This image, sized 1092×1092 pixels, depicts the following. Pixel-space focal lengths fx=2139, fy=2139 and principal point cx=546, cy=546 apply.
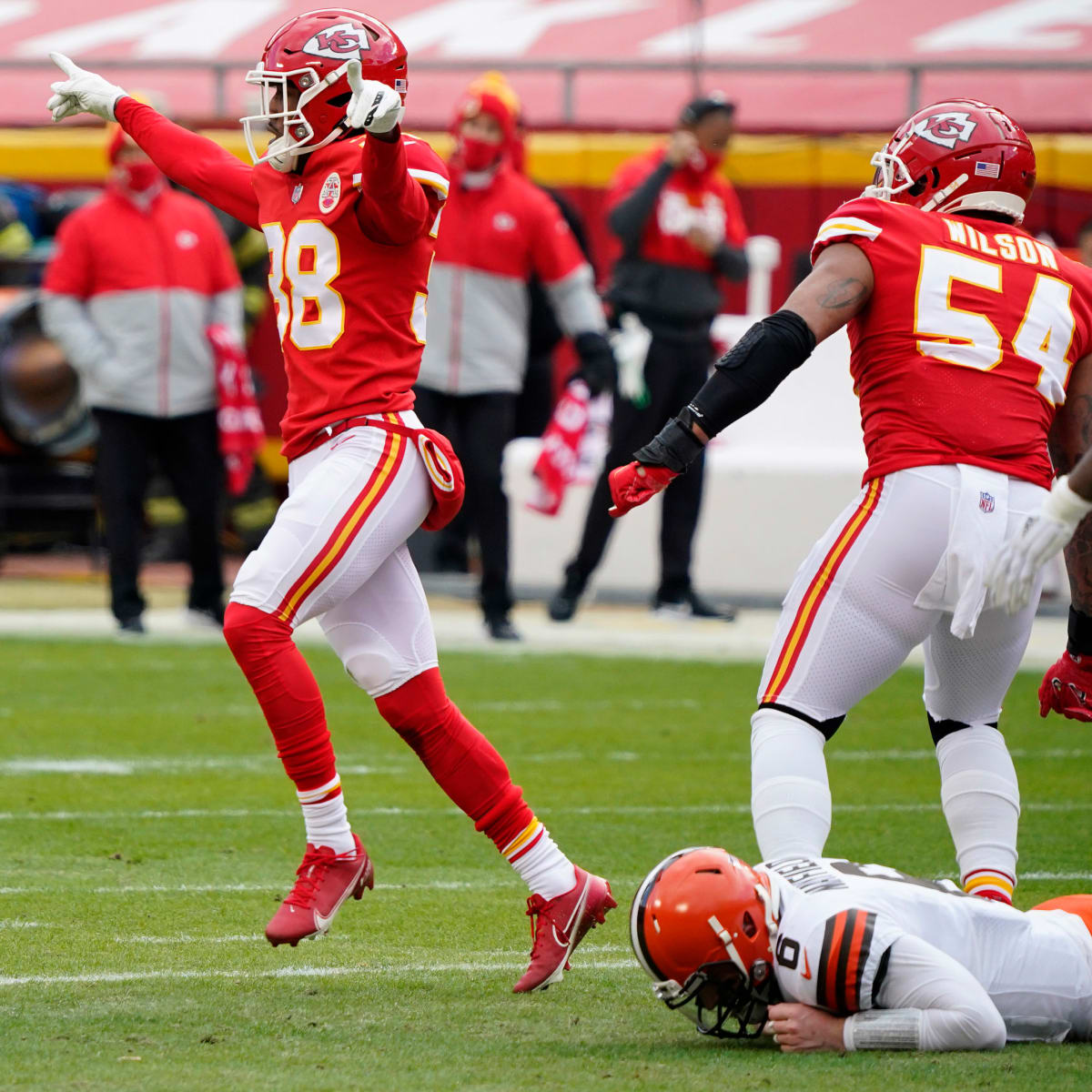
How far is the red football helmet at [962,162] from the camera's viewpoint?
4336 mm

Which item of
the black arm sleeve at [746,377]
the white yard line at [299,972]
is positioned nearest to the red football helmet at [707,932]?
the white yard line at [299,972]

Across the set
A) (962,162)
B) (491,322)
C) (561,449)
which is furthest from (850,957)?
(561,449)

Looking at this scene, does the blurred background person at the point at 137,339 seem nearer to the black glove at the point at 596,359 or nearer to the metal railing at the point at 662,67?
the black glove at the point at 596,359

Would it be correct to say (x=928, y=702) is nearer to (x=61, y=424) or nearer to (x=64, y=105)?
(x=64, y=105)

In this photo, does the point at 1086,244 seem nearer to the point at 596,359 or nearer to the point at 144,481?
the point at 596,359

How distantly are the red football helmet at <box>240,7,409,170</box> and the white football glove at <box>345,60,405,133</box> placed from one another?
372mm

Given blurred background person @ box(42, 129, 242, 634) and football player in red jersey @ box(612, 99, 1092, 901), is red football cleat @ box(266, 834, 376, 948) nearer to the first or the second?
football player in red jersey @ box(612, 99, 1092, 901)

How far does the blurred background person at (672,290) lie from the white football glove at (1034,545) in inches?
236

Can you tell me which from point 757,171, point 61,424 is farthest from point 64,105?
point 757,171

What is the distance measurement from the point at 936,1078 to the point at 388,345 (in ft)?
6.22

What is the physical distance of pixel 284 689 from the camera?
4.18 meters

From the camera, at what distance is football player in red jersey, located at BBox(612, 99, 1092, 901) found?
4.04 meters

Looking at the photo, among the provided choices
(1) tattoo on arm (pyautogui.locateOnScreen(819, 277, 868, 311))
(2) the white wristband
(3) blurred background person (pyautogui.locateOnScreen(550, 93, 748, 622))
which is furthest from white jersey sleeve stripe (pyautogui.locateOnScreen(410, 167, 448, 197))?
(3) blurred background person (pyautogui.locateOnScreen(550, 93, 748, 622))

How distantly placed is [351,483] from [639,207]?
5.93 metres
